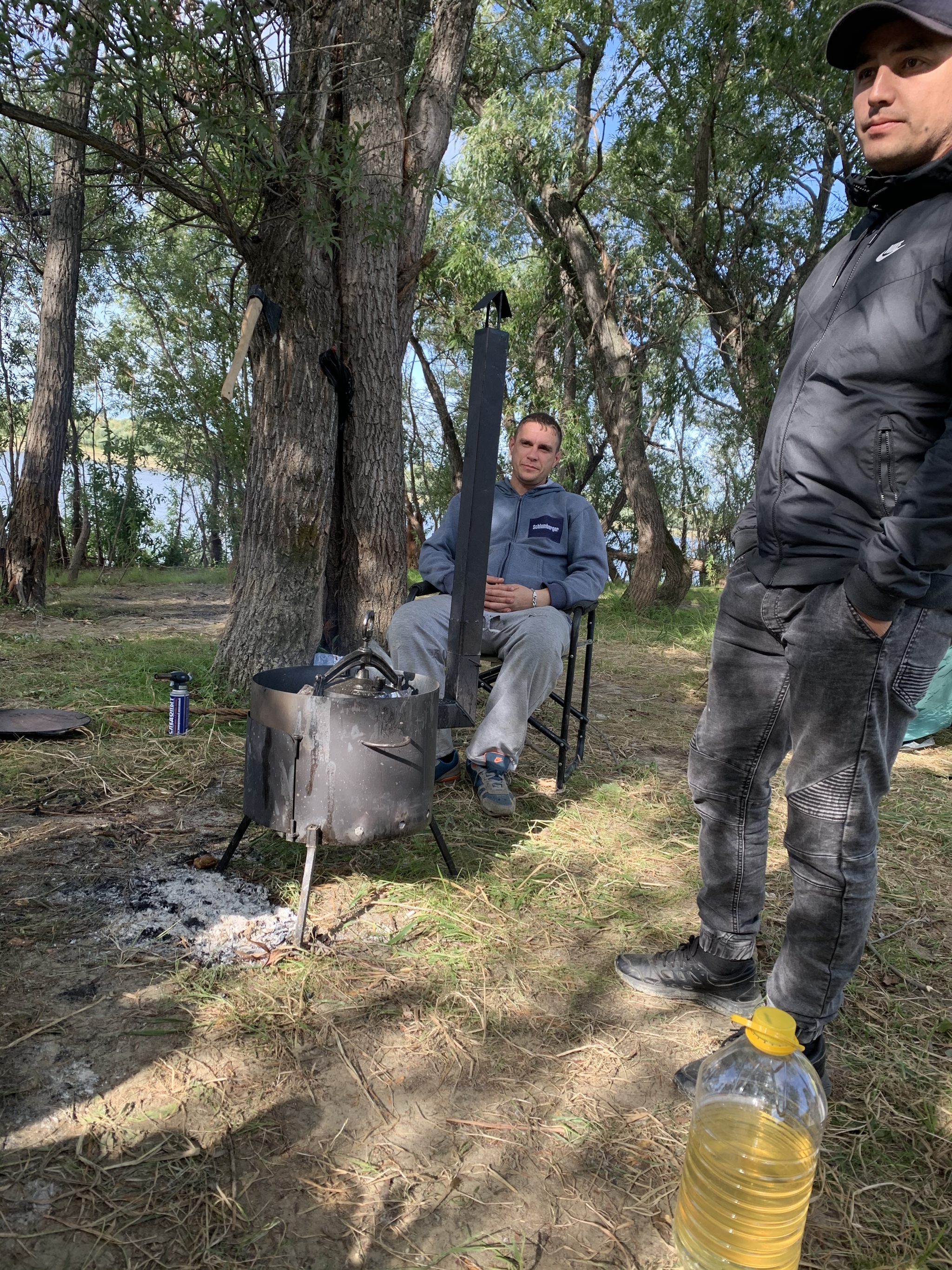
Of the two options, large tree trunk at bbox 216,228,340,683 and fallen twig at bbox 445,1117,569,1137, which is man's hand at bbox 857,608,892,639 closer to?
fallen twig at bbox 445,1117,569,1137

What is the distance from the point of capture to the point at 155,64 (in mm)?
3105

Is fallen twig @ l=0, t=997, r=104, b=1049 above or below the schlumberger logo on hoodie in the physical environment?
below

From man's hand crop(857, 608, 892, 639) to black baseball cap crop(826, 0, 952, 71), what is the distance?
3.04 feet

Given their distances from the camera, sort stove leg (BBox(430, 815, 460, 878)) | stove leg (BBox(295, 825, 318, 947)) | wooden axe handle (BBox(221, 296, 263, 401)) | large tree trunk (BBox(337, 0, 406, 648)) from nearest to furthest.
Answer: stove leg (BBox(295, 825, 318, 947)) < stove leg (BBox(430, 815, 460, 878)) < wooden axe handle (BBox(221, 296, 263, 401)) < large tree trunk (BBox(337, 0, 406, 648))

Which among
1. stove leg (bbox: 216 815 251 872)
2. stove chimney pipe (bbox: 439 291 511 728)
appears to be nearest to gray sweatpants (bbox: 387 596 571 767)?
stove chimney pipe (bbox: 439 291 511 728)

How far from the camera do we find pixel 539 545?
3646mm

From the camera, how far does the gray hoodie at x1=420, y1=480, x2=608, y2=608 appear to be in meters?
3.56

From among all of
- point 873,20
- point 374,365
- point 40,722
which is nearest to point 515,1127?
point 873,20

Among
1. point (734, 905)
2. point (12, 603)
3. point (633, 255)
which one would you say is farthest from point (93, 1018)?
point (633, 255)

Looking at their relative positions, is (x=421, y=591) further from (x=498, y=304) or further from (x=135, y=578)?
(x=135, y=578)

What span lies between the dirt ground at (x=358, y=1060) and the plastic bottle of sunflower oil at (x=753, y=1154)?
85mm

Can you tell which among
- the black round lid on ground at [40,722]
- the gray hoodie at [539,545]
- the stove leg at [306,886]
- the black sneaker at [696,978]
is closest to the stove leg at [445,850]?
the stove leg at [306,886]

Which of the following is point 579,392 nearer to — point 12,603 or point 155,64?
point 12,603

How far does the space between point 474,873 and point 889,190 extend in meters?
2.07
